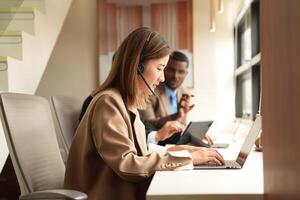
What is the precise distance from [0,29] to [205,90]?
2081 millimetres

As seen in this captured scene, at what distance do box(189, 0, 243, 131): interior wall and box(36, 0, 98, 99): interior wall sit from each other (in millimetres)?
967

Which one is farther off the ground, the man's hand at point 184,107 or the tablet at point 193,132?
the man's hand at point 184,107

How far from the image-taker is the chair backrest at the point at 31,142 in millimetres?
1565

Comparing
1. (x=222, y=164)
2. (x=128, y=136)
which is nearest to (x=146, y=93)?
(x=128, y=136)

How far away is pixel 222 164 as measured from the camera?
66.8 inches

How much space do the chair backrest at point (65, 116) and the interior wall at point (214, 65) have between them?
72.5 inches

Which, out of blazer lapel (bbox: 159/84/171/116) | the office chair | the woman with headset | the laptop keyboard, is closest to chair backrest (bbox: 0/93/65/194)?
the office chair

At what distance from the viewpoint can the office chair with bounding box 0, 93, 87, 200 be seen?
1559mm

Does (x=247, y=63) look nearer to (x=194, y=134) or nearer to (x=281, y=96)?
(x=194, y=134)

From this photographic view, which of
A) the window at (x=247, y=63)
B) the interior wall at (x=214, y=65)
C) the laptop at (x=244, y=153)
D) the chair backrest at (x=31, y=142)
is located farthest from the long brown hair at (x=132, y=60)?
the interior wall at (x=214, y=65)

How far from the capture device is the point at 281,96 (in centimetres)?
89

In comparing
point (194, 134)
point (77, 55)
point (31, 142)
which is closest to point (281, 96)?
point (31, 142)

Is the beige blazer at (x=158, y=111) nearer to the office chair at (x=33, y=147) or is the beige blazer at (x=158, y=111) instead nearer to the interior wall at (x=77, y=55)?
the interior wall at (x=77, y=55)

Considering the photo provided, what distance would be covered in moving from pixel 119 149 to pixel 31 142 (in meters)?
0.36
